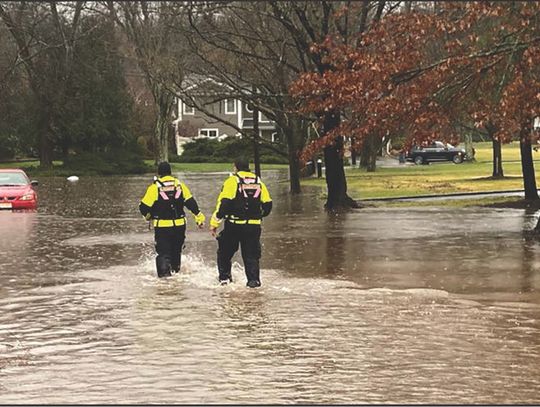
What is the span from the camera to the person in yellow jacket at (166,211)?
1421 cm

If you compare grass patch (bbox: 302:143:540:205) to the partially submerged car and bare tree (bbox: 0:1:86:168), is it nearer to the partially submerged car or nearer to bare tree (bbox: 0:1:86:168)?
the partially submerged car

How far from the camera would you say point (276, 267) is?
16.4 metres

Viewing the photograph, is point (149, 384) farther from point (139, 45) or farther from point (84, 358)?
point (139, 45)

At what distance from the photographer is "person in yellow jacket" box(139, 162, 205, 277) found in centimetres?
1421

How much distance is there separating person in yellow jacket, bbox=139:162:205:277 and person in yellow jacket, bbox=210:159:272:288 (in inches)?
39.7

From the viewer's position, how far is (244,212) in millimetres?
13406

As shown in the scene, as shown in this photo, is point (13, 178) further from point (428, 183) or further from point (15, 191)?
point (428, 183)

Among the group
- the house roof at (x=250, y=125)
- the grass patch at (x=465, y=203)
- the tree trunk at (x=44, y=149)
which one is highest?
the house roof at (x=250, y=125)

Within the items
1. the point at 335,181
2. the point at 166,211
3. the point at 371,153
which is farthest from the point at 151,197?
the point at 371,153

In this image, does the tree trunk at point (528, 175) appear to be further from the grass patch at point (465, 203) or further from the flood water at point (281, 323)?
the flood water at point (281, 323)

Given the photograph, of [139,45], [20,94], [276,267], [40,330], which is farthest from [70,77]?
[40,330]

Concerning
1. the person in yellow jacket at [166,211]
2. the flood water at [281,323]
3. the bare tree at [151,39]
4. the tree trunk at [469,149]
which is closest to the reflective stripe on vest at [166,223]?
the person in yellow jacket at [166,211]

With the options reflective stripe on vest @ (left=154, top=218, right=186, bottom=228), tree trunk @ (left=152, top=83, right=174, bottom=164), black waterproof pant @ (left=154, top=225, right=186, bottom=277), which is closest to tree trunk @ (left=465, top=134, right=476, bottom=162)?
tree trunk @ (left=152, top=83, right=174, bottom=164)

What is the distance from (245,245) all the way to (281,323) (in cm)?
279
